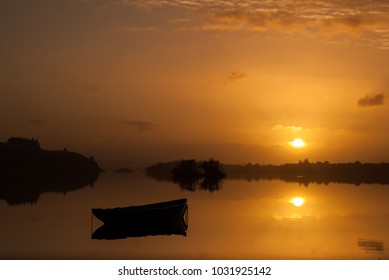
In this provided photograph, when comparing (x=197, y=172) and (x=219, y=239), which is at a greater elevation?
(x=197, y=172)

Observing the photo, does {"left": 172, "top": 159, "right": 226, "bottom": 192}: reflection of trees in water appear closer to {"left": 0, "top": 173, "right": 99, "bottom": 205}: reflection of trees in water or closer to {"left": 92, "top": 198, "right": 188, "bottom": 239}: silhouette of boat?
{"left": 0, "top": 173, "right": 99, "bottom": 205}: reflection of trees in water

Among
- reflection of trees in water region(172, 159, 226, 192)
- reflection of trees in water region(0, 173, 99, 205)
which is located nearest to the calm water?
reflection of trees in water region(0, 173, 99, 205)

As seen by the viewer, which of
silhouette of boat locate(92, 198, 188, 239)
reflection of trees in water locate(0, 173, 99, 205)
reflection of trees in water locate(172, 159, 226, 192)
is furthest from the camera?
reflection of trees in water locate(172, 159, 226, 192)

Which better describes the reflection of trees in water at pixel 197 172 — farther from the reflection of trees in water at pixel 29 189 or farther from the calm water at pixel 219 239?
the calm water at pixel 219 239

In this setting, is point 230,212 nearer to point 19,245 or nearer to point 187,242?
point 187,242

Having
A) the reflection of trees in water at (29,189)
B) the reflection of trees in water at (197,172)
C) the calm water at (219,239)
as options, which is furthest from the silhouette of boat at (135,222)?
the reflection of trees in water at (197,172)

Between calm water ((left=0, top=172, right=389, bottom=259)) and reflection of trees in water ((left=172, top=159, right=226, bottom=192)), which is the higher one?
reflection of trees in water ((left=172, top=159, right=226, bottom=192))

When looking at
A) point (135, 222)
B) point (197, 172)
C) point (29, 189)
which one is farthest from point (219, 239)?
point (197, 172)

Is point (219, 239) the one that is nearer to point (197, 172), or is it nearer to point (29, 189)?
point (29, 189)

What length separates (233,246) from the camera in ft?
85.4

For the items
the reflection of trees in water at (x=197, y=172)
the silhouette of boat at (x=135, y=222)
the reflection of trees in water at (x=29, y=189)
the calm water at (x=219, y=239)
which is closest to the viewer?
the calm water at (x=219, y=239)
